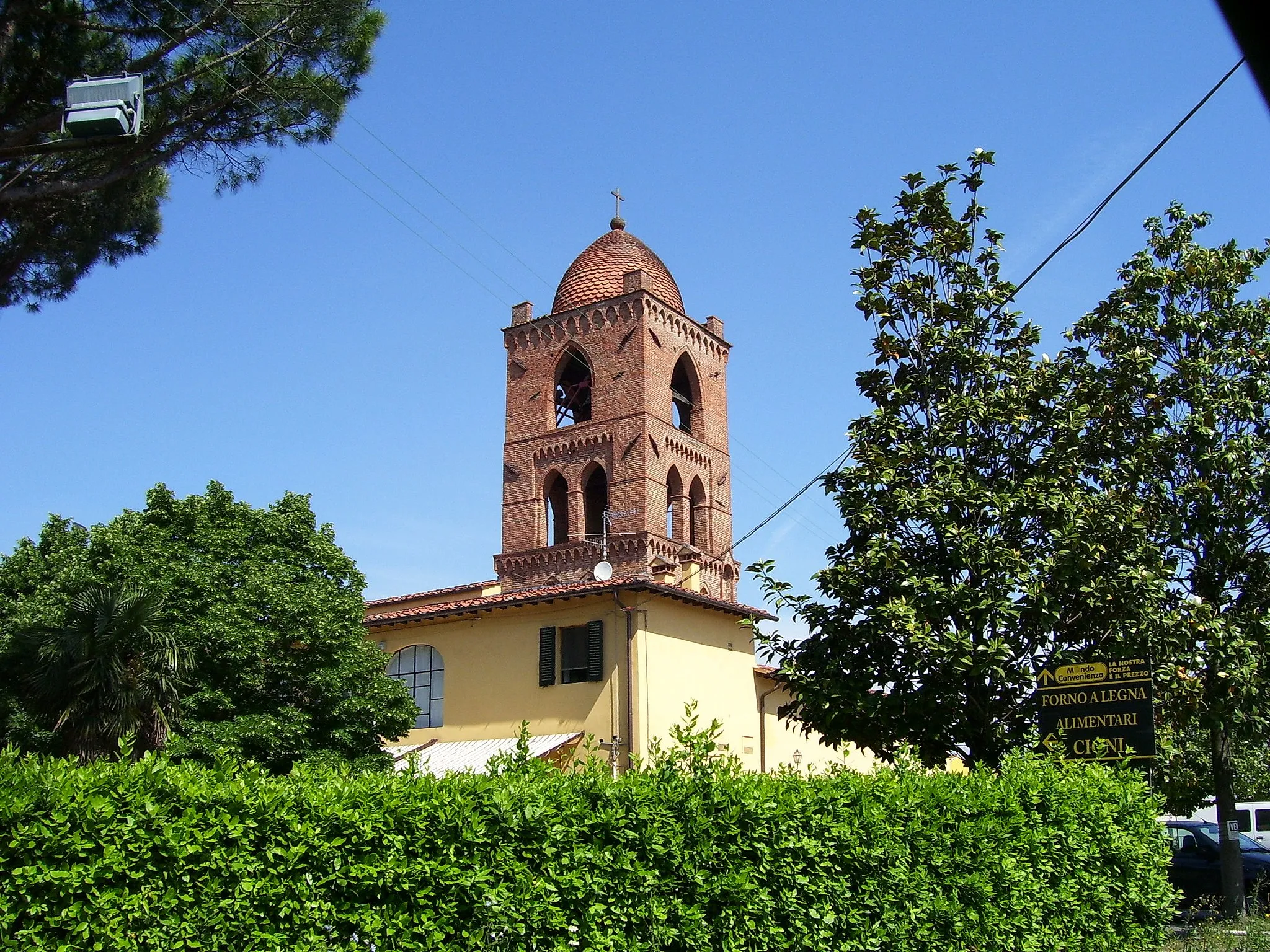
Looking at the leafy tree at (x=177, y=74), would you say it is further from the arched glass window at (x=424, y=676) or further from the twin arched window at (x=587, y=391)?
the twin arched window at (x=587, y=391)

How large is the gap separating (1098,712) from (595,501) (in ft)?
105

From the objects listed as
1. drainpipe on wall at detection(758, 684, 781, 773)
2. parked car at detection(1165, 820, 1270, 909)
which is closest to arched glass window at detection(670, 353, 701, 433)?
drainpipe on wall at detection(758, 684, 781, 773)

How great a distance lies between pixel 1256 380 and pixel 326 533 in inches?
619

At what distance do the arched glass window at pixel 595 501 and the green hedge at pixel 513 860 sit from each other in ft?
107

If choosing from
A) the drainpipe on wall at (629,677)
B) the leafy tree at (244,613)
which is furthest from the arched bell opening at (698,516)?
the leafy tree at (244,613)

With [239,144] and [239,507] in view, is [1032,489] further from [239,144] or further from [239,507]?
[239,507]

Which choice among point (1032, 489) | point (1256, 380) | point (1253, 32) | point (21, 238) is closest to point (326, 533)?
point (21, 238)

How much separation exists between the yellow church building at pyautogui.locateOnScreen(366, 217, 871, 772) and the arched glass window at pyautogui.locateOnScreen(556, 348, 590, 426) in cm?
6

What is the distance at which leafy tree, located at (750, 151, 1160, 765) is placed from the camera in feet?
38.6

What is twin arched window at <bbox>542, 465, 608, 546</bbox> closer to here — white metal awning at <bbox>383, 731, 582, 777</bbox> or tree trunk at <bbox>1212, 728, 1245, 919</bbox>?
white metal awning at <bbox>383, 731, 582, 777</bbox>

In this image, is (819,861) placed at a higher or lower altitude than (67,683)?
lower

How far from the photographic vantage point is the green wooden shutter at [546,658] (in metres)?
24.0

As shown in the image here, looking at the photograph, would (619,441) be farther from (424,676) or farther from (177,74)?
(177,74)

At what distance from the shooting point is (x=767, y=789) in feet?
25.3
